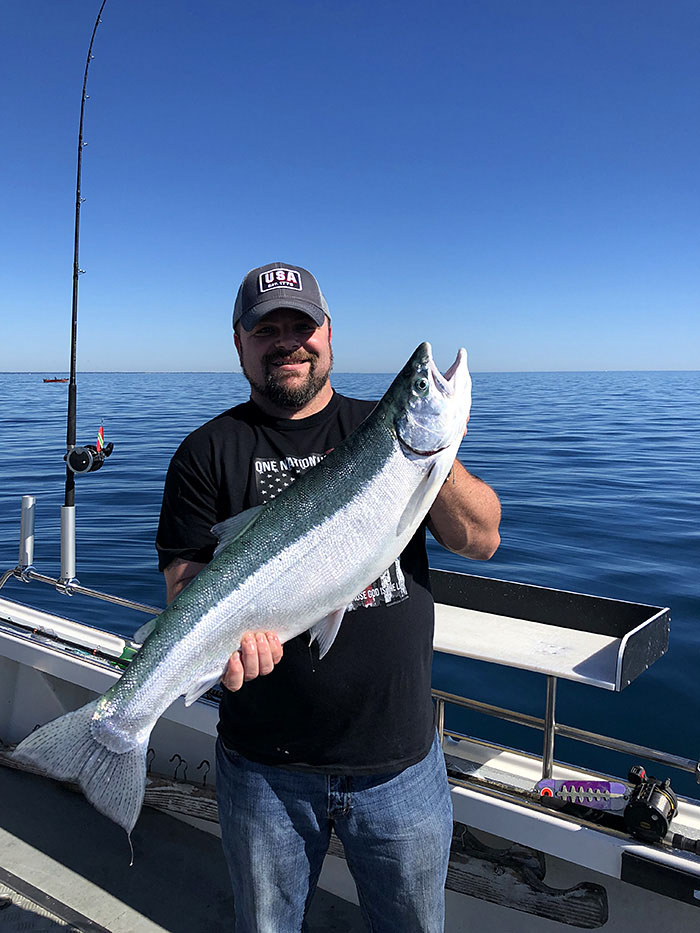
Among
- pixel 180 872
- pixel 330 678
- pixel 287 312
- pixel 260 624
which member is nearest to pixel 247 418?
pixel 287 312

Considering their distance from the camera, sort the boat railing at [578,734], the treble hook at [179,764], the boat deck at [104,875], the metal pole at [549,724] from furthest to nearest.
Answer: the treble hook at [179,764] → the boat deck at [104,875] → the metal pole at [549,724] → the boat railing at [578,734]

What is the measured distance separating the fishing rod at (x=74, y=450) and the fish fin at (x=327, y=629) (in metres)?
2.88

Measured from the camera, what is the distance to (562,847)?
291cm

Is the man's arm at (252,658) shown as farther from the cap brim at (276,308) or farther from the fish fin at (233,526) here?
the cap brim at (276,308)

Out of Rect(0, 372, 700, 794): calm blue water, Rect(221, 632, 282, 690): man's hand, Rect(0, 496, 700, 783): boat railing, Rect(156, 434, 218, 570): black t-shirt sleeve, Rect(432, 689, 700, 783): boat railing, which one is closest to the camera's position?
Rect(221, 632, 282, 690): man's hand

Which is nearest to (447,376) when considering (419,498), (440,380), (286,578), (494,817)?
(440,380)

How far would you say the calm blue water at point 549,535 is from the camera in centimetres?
634

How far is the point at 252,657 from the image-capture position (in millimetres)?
2217

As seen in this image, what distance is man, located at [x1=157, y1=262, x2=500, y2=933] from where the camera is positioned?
2410mm

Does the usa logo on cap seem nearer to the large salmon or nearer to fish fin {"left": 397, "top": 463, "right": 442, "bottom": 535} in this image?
the large salmon

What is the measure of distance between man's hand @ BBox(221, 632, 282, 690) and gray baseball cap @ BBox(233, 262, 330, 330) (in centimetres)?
116

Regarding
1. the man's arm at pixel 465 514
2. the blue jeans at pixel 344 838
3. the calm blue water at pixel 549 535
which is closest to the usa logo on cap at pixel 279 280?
the man's arm at pixel 465 514

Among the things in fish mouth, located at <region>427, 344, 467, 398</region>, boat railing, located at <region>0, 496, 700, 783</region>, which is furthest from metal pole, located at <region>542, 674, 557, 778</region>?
fish mouth, located at <region>427, 344, 467, 398</region>

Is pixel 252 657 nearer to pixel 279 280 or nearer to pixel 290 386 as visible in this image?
pixel 290 386
